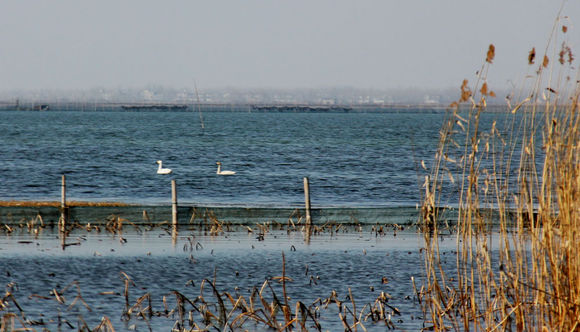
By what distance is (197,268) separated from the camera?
56.0ft

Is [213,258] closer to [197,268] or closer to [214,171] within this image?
[197,268]

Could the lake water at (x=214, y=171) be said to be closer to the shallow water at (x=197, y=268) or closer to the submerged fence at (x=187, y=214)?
the submerged fence at (x=187, y=214)

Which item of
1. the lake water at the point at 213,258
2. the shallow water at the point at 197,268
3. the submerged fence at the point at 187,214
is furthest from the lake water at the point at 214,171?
the shallow water at the point at 197,268

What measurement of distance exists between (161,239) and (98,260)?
3.33 metres

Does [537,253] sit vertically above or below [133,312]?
above

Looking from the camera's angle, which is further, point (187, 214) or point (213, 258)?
point (187, 214)

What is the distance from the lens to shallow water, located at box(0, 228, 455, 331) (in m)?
13.0

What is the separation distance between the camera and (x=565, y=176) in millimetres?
6672

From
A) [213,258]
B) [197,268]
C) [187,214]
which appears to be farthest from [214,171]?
[197,268]

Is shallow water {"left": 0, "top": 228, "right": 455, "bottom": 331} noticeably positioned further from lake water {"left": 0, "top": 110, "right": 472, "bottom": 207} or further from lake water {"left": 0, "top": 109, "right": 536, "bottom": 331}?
lake water {"left": 0, "top": 110, "right": 472, "bottom": 207}

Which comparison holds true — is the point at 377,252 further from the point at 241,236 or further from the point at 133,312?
the point at 133,312

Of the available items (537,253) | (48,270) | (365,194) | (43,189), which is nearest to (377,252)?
(48,270)

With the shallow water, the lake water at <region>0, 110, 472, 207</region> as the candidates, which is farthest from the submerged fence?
the lake water at <region>0, 110, 472, 207</region>

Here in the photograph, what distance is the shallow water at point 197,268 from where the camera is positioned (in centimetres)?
1300
